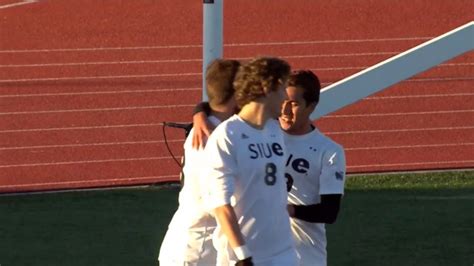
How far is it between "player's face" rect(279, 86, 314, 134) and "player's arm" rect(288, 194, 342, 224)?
300 mm

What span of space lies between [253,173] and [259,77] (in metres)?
0.34

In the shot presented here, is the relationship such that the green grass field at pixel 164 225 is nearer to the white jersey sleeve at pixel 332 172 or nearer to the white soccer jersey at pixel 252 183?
the white jersey sleeve at pixel 332 172

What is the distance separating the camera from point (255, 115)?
468cm

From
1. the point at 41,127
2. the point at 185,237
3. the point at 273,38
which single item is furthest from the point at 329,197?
the point at 273,38

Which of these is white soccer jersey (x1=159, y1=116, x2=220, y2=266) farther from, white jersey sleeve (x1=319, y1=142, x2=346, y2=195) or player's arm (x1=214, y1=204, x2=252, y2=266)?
player's arm (x1=214, y1=204, x2=252, y2=266)

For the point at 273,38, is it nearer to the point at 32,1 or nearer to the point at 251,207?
the point at 32,1

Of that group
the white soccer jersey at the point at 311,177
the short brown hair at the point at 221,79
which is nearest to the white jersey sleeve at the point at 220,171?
the short brown hair at the point at 221,79

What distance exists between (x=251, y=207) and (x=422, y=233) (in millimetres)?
5524

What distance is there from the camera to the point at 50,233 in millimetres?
10008

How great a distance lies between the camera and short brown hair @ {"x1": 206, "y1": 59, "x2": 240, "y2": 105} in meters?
4.95

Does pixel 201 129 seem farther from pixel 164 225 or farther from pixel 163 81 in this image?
pixel 163 81

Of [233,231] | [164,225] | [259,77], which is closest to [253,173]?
[233,231]

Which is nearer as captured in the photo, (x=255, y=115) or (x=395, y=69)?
(x=255, y=115)

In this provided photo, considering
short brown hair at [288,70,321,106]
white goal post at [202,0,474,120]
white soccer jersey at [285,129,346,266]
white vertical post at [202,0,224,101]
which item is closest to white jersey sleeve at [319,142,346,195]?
white soccer jersey at [285,129,346,266]
